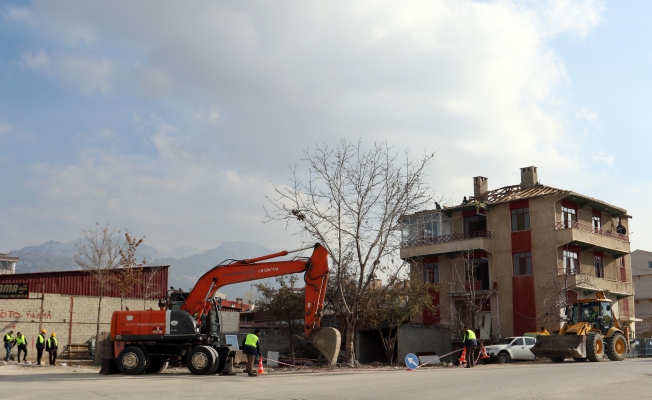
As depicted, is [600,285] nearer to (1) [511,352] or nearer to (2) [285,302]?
(1) [511,352]

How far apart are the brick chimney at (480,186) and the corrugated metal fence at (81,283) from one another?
2428 cm

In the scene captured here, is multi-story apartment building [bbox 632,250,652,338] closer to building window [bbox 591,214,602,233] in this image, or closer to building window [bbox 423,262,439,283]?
building window [bbox 591,214,602,233]

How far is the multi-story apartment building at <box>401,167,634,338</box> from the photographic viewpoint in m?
43.6

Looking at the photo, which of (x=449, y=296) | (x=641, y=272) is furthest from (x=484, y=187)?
(x=641, y=272)

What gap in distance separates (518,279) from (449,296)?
519cm

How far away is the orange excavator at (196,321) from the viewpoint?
67.7 ft

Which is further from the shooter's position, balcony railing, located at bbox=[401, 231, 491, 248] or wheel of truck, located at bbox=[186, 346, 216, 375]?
balcony railing, located at bbox=[401, 231, 491, 248]

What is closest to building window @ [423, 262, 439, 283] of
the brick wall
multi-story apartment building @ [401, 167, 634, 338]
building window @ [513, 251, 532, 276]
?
multi-story apartment building @ [401, 167, 634, 338]

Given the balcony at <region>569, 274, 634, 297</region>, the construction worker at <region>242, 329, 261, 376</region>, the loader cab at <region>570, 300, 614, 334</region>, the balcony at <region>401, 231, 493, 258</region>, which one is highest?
the balcony at <region>401, 231, 493, 258</region>

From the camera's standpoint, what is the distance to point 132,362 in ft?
67.8

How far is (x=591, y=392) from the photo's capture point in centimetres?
1368

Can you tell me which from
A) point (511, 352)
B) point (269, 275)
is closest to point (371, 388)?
point (269, 275)

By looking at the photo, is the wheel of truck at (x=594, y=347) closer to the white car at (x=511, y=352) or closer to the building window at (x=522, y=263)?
the white car at (x=511, y=352)

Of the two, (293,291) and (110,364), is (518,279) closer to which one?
(293,291)
